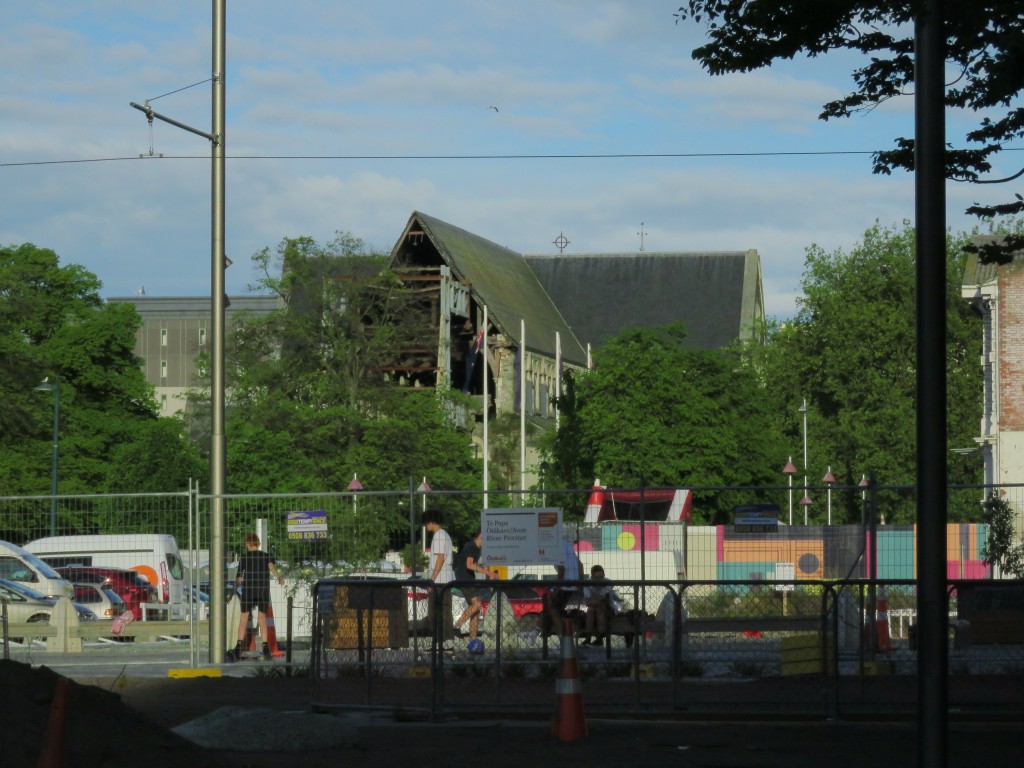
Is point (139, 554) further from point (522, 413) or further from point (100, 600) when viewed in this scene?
point (522, 413)

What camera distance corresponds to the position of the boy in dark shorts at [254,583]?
20.8 metres

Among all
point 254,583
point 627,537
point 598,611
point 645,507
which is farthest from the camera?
point 645,507

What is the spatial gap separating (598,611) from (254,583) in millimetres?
7874

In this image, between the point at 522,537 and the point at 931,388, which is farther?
the point at 522,537

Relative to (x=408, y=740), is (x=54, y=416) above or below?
above

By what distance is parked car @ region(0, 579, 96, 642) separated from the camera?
2830 centimetres

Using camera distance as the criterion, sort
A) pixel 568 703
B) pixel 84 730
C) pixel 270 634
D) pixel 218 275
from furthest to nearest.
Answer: pixel 270 634, pixel 218 275, pixel 568 703, pixel 84 730

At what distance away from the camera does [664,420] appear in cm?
6319

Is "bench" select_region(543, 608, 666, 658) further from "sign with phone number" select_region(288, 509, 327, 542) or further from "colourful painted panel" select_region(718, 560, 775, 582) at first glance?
"sign with phone number" select_region(288, 509, 327, 542)

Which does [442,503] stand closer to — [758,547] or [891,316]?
[758,547]

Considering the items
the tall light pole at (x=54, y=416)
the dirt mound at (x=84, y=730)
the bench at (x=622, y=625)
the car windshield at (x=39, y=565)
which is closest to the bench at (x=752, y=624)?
the bench at (x=622, y=625)

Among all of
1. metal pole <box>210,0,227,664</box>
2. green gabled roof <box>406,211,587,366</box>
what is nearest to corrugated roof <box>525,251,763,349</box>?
green gabled roof <box>406,211,587,366</box>

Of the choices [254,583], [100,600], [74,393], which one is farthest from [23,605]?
[74,393]

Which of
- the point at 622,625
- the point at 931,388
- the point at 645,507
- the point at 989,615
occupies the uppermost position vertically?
the point at 931,388
